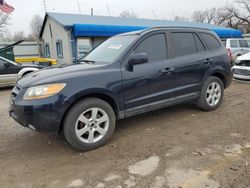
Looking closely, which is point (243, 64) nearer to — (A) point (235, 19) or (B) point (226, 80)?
Result: (B) point (226, 80)

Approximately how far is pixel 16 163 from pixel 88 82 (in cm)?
151

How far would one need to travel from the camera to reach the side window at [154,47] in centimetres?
434

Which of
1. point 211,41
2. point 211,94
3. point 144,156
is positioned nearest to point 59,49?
point 211,41

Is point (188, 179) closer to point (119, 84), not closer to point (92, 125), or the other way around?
point (92, 125)

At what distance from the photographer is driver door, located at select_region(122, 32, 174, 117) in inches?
159

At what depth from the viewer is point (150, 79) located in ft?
13.9

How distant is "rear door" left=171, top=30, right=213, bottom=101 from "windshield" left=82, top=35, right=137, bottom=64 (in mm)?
962

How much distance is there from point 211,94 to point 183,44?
1.33 m

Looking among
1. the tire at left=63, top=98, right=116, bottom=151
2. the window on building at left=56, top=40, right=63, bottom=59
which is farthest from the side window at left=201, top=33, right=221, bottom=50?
the window on building at left=56, top=40, right=63, bottom=59

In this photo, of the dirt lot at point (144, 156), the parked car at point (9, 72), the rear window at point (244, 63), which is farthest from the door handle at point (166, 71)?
the parked car at point (9, 72)

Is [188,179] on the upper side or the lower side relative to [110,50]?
lower

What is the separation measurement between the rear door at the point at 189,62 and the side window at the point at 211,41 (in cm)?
17

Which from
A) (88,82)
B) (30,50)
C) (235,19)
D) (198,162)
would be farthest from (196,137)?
(235,19)

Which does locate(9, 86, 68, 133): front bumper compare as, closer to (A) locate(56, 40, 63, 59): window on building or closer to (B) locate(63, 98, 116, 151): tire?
(B) locate(63, 98, 116, 151): tire
